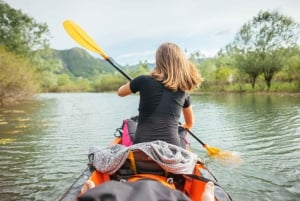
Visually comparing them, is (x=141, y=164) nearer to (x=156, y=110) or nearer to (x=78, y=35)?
(x=156, y=110)

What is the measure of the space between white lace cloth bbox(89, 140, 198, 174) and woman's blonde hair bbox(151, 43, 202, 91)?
0.55 m

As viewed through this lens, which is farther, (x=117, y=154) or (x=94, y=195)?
(x=117, y=154)

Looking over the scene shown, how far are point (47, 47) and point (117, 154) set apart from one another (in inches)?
1341

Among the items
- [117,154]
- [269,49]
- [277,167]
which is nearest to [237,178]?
[277,167]

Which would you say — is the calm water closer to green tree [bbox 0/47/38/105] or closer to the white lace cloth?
the white lace cloth

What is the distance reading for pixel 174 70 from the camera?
283 centimetres

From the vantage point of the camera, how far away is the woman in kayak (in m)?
2.80

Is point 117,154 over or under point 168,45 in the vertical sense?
under

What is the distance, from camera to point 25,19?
103ft

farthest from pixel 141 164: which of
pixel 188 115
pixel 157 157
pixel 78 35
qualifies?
pixel 78 35

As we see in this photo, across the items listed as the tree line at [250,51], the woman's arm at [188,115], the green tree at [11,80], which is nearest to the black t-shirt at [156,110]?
the woman's arm at [188,115]

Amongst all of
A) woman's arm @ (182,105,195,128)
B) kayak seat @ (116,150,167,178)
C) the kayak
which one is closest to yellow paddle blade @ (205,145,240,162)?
woman's arm @ (182,105,195,128)

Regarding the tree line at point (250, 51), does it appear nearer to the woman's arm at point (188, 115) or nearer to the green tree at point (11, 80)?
the green tree at point (11, 80)

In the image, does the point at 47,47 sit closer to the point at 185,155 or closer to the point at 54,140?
the point at 54,140
